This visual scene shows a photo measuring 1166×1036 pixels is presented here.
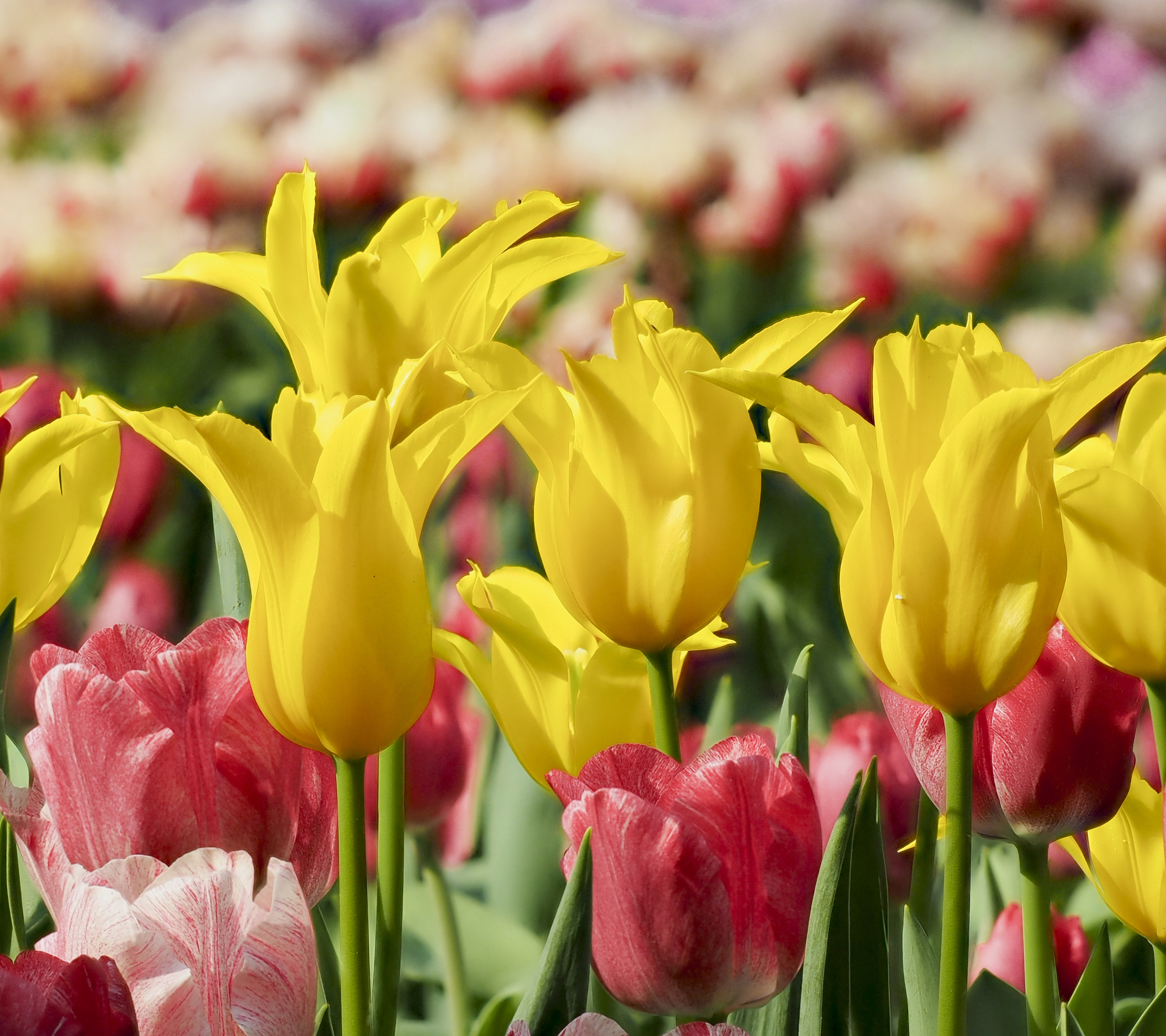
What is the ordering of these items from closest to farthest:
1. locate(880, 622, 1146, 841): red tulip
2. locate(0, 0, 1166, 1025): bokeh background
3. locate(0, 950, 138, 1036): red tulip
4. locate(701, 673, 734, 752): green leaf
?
1. locate(0, 950, 138, 1036): red tulip
2. locate(880, 622, 1146, 841): red tulip
3. locate(701, 673, 734, 752): green leaf
4. locate(0, 0, 1166, 1025): bokeh background

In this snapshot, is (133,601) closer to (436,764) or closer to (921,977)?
(436,764)

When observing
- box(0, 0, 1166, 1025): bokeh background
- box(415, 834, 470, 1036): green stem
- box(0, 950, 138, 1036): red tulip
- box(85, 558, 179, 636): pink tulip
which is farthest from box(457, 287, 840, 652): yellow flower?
box(0, 0, 1166, 1025): bokeh background

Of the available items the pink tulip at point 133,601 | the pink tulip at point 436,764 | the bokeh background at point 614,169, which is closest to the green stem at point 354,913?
the pink tulip at point 436,764

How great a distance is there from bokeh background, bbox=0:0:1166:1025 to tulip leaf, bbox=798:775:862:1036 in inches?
24.7

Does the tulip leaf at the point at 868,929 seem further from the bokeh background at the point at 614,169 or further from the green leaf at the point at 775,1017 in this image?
the bokeh background at the point at 614,169

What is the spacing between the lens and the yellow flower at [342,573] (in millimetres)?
218

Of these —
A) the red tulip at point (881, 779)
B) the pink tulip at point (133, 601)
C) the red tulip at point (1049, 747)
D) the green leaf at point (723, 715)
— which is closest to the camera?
the red tulip at point (1049, 747)

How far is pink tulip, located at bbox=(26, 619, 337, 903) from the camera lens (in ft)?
0.77

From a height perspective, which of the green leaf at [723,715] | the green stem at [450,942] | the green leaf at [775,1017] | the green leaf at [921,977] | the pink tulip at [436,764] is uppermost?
the green leaf at [921,977]

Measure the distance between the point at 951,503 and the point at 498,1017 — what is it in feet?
0.67

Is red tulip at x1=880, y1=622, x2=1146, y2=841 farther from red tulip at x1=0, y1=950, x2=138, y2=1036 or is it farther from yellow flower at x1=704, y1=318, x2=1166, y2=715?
red tulip at x1=0, y1=950, x2=138, y2=1036

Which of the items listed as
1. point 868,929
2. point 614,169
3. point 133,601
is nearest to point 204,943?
point 868,929

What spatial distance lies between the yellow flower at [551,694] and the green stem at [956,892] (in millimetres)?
83

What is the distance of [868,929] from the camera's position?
26 cm
